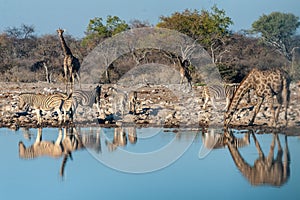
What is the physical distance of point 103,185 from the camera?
10.4m

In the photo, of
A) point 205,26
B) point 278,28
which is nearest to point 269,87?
point 205,26

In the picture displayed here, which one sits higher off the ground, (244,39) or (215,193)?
(244,39)

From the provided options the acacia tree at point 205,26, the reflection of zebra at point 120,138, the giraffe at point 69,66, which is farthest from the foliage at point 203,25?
the reflection of zebra at point 120,138

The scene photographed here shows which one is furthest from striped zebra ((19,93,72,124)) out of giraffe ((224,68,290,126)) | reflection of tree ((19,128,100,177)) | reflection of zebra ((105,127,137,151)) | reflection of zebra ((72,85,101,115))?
giraffe ((224,68,290,126))

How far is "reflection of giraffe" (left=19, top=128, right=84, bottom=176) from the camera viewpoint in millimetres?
12633

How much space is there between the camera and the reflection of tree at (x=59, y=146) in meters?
12.6

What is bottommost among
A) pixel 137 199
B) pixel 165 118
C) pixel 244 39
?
pixel 137 199

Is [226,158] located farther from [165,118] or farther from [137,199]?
[165,118]

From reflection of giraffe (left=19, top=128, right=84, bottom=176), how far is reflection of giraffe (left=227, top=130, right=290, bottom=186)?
2.77 meters

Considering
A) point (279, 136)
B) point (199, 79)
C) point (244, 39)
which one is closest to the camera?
point (279, 136)

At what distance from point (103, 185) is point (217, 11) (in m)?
21.7

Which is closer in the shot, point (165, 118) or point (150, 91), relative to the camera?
point (165, 118)

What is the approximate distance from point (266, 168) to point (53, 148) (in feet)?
13.1

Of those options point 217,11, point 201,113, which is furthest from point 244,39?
point 201,113
